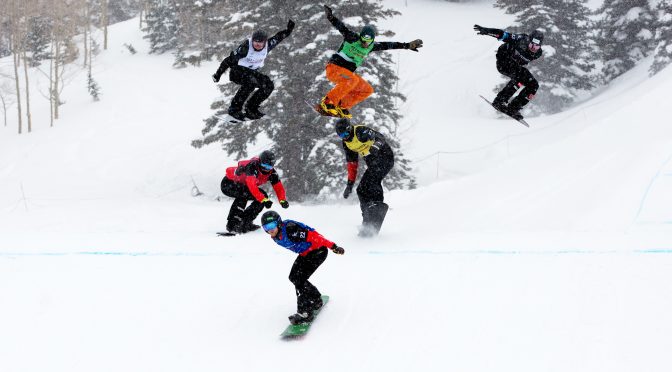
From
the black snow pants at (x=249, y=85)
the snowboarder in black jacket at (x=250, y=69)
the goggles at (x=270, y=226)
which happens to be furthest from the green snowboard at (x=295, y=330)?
the black snow pants at (x=249, y=85)

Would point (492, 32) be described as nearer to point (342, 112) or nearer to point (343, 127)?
point (343, 127)

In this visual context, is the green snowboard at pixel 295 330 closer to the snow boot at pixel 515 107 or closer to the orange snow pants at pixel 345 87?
the orange snow pants at pixel 345 87

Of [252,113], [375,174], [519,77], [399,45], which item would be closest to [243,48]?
[252,113]

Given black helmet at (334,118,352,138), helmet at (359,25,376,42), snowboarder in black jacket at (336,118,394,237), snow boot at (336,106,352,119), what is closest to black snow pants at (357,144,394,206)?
snowboarder in black jacket at (336,118,394,237)

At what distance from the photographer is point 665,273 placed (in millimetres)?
6133

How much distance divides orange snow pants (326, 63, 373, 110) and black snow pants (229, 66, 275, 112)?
110 cm

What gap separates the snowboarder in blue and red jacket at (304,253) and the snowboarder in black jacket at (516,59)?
4.56m

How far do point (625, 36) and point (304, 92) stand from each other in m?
18.7

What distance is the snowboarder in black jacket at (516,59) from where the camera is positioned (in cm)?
845

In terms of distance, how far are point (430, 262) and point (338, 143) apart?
7.29 m

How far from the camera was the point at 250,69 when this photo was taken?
366 inches

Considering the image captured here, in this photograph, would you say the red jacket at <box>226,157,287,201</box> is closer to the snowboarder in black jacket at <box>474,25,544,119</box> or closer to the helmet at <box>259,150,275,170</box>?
the helmet at <box>259,150,275,170</box>

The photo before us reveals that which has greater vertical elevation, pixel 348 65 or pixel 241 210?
pixel 348 65

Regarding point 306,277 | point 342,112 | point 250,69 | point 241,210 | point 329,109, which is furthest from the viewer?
point 241,210
